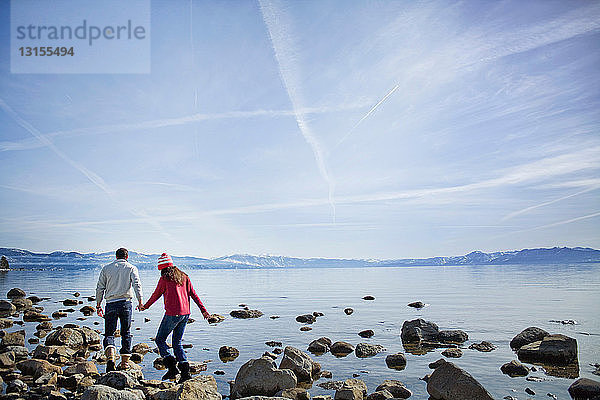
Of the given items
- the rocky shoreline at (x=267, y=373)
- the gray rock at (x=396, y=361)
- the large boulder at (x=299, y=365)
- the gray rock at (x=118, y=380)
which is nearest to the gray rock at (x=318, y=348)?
the rocky shoreline at (x=267, y=373)

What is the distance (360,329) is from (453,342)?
5269 millimetres

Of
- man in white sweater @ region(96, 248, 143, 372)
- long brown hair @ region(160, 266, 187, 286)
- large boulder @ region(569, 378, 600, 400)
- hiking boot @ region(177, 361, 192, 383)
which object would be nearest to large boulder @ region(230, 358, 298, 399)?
hiking boot @ region(177, 361, 192, 383)

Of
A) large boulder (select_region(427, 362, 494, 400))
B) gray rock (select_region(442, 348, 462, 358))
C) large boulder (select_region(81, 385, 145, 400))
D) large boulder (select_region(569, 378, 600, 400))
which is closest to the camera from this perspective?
large boulder (select_region(81, 385, 145, 400))

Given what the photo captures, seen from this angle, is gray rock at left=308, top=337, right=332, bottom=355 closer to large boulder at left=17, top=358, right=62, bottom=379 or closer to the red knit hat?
the red knit hat

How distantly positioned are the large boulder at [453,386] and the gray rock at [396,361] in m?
3.19

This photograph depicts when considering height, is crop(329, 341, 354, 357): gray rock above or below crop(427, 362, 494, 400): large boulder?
below

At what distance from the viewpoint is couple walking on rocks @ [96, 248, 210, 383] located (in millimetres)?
11492

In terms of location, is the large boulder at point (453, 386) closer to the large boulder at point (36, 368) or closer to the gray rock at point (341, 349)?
the gray rock at point (341, 349)

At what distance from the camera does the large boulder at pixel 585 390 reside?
10.9m

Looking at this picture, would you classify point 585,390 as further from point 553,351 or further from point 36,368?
point 36,368

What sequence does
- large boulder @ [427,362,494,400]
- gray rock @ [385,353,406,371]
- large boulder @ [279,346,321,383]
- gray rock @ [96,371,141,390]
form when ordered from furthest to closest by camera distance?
gray rock @ [385,353,406,371] < large boulder @ [279,346,321,383] < large boulder @ [427,362,494,400] < gray rock @ [96,371,141,390]

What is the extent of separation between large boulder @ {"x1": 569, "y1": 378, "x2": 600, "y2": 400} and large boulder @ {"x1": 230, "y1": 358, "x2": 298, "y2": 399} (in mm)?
6966

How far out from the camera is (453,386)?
10703mm

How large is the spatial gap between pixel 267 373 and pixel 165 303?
3.20 meters
